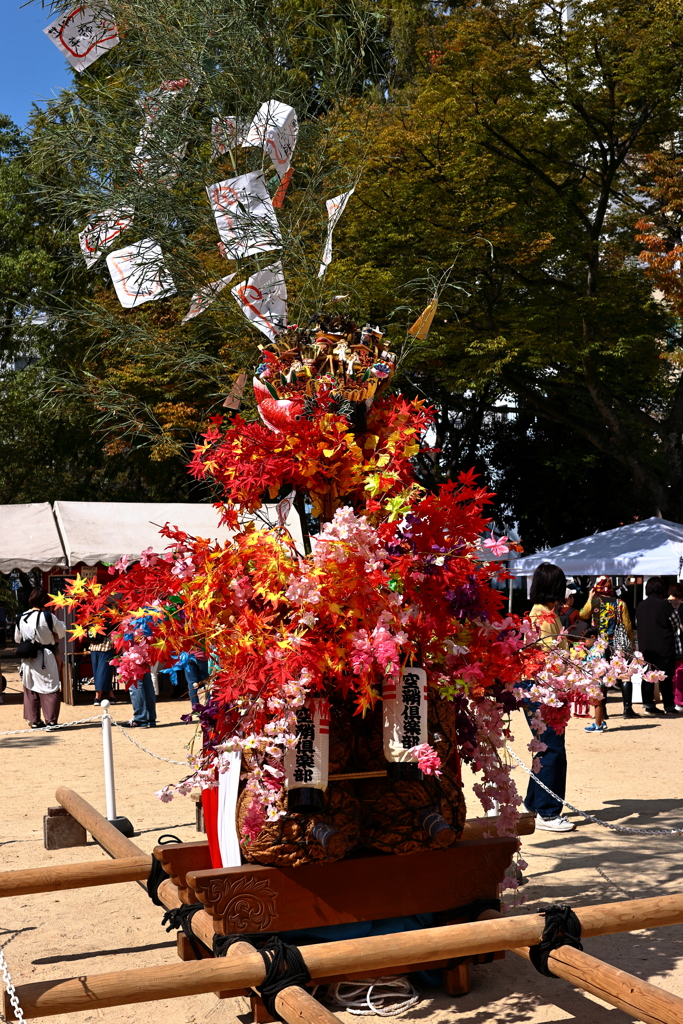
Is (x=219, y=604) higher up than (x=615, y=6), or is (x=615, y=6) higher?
(x=615, y=6)

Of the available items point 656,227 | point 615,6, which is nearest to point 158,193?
point 656,227

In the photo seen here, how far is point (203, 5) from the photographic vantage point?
855 centimetres

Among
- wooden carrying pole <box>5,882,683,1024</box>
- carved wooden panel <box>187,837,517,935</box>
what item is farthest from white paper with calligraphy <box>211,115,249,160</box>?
wooden carrying pole <box>5,882,683,1024</box>

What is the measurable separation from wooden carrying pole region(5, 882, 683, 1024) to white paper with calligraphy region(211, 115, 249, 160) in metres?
7.20

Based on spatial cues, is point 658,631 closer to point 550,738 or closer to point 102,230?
point 550,738

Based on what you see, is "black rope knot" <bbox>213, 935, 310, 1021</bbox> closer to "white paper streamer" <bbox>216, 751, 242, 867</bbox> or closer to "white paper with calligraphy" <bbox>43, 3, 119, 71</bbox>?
"white paper streamer" <bbox>216, 751, 242, 867</bbox>

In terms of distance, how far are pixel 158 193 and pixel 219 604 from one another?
5.91 meters

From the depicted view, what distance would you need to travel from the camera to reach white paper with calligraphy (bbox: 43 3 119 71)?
26.3 ft

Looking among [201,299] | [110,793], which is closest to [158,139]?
[201,299]

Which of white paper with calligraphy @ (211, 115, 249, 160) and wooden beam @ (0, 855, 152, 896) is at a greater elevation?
white paper with calligraphy @ (211, 115, 249, 160)

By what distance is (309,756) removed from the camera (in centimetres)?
391

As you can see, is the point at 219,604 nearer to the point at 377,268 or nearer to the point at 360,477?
the point at 360,477

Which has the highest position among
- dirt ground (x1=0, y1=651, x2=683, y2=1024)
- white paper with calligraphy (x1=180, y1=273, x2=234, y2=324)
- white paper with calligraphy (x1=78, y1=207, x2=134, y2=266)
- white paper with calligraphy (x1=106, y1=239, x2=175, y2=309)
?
white paper with calligraphy (x1=78, y1=207, x2=134, y2=266)

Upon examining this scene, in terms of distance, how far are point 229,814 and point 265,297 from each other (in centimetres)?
404
